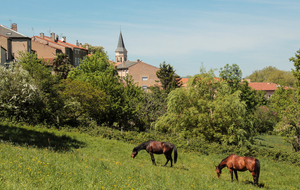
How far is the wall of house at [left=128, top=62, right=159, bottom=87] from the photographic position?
288 feet

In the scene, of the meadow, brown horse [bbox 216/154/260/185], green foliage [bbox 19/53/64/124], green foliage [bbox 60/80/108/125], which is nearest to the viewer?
the meadow

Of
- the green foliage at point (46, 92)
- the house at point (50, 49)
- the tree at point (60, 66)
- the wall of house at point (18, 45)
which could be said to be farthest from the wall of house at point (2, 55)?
the green foliage at point (46, 92)

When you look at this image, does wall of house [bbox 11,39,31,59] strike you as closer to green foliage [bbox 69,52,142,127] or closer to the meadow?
green foliage [bbox 69,52,142,127]

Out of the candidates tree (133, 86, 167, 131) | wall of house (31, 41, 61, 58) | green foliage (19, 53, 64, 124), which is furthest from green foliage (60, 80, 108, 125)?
wall of house (31, 41, 61, 58)

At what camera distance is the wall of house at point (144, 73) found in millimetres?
87875

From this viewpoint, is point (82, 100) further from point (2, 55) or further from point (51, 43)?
point (51, 43)

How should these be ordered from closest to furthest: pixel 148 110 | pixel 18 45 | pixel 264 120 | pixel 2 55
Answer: pixel 148 110 → pixel 2 55 → pixel 264 120 → pixel 18 45

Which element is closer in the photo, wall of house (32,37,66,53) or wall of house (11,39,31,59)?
wall of house (11,39,31,59)

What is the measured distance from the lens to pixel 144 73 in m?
88.1

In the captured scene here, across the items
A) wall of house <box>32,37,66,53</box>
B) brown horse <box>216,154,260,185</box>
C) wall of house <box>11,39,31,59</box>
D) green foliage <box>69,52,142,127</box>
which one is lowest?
brown horse <box>216,154,260,185</box>

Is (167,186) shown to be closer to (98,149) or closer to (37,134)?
(98,149)

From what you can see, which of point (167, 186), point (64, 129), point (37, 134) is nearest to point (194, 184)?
point (167, 186)

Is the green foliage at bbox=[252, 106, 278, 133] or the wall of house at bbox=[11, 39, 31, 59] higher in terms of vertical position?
the wall of house at bbox=[11, 39, 31, 59]

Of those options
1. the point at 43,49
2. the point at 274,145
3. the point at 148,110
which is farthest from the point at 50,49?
the point at 274,145
